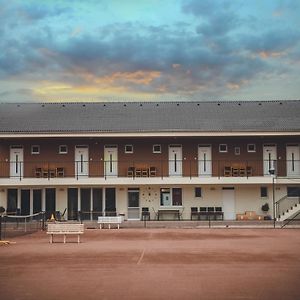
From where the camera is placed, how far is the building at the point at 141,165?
3831 cm

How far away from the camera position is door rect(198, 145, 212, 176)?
38.7 metres

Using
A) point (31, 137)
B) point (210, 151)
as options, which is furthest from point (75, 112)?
point (210, 151)

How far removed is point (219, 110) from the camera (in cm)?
4181

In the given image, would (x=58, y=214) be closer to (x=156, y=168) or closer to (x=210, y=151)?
(x=156, y=168)

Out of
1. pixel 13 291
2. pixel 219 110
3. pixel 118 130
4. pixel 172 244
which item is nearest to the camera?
pixel 13 291

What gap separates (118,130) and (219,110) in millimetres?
8310

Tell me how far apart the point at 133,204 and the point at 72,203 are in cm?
414

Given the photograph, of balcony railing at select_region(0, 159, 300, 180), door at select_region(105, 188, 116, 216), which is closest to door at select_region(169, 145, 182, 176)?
balcony railing at select_region(0, 159, 300, 180)

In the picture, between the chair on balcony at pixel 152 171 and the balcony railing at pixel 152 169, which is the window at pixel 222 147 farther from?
the chair on balcony at pixel 152 171

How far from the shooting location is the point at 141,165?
38938 mm

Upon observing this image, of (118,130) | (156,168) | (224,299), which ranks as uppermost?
(118,130)

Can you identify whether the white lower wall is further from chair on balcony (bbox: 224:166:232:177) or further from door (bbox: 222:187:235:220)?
chair on balcony (bbox: 224:166:232:177)

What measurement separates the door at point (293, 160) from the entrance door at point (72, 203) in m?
14.5

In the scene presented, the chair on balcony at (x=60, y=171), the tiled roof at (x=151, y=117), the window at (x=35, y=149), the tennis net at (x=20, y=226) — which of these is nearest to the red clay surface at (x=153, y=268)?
the tennis net at (x=20, y=226)
